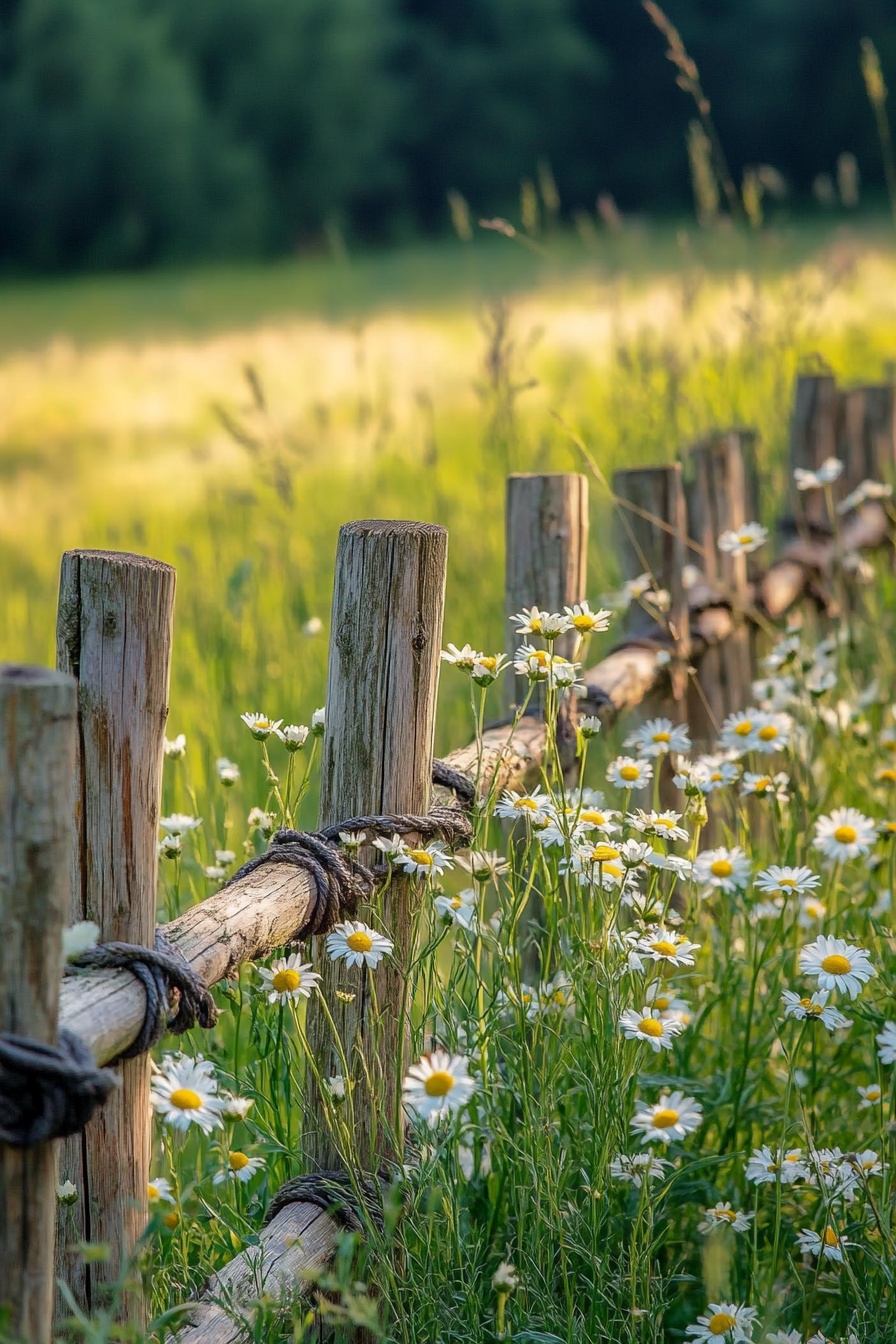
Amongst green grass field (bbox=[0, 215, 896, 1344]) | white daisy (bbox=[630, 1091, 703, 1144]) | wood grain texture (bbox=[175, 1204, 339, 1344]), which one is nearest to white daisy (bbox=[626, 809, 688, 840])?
green grass field (bbox=[0, 215, 896, 1344])

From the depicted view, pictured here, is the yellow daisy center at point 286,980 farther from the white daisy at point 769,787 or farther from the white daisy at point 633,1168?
the white daisy at point 769,787

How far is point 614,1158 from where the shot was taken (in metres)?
1.50

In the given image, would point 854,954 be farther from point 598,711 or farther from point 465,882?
point 465,882

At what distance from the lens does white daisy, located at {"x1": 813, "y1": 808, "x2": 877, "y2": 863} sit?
73.2 inches

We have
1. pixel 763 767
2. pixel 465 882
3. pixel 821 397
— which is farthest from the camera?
pixel 821 397

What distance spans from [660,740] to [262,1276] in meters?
0.99

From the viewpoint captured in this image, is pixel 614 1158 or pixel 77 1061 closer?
pixel 77 1061

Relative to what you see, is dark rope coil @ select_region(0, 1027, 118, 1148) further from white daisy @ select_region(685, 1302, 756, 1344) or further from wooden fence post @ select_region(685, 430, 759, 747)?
wooden fence post @ select_region(685, 430, 759, 747)

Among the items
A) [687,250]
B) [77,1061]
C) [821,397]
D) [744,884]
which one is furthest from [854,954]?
[687,250]

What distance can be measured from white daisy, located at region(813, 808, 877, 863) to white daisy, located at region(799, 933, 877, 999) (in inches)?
12.6

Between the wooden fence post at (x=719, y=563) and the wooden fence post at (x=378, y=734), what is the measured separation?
4.34 ft

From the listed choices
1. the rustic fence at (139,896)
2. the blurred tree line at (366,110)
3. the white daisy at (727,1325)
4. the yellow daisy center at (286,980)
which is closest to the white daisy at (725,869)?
the rustic fence at (139,896)

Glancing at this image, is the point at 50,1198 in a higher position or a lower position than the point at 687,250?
lower

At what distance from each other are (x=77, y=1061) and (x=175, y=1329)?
44 centimetres
